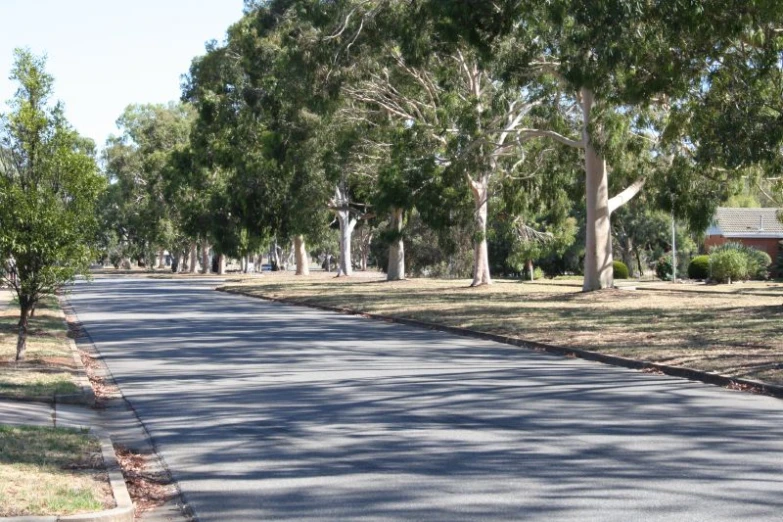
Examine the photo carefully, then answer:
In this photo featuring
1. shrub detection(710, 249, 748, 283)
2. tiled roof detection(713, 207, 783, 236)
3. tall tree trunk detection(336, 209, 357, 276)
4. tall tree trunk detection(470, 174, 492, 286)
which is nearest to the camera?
tall tree trunk detection(470, 174, 492, 286)

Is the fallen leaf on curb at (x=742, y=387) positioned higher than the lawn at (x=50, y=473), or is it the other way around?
the lawn at (x=50, y=473)

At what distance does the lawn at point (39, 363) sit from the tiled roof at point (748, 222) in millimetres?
49259

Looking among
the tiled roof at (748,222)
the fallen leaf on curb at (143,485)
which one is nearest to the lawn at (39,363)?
the fallen leaf on curb at (143,485)

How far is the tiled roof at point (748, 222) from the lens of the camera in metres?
65.8

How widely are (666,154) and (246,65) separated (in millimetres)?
23030

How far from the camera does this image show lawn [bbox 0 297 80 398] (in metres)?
13.6

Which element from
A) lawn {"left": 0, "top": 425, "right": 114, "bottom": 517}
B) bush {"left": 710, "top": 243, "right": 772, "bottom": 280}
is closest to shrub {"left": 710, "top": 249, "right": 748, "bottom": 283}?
bush {"left": 710, "top": 243, "right": 772, "bottom": 280}

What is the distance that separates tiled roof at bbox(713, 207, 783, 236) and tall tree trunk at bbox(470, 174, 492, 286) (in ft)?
87.6

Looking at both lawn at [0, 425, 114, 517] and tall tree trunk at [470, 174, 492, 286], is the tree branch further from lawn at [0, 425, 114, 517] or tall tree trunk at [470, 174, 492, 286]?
lawn at [0, 425, 114, 517]

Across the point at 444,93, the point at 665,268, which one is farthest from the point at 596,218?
the point at 665,268

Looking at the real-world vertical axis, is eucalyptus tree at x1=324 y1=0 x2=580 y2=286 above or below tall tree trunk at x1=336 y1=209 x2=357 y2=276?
above

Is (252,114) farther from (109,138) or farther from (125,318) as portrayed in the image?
(109,138)

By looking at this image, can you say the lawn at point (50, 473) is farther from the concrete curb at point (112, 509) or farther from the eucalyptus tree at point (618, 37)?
the eucalyptus tree at point (618, 37)

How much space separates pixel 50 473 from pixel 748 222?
6448 cm
